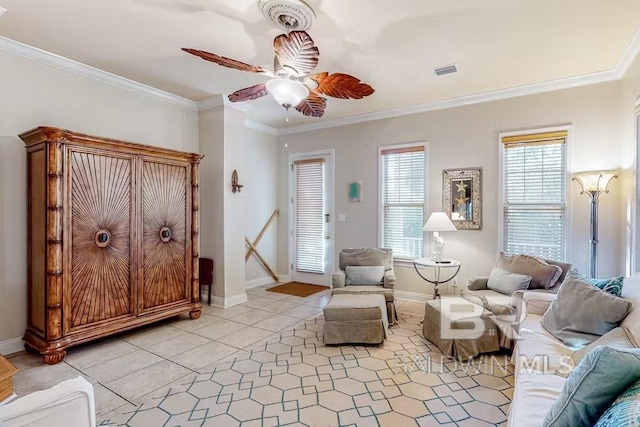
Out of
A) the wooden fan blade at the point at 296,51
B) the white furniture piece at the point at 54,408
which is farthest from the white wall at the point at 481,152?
the white furniture piece at the point at 54,408

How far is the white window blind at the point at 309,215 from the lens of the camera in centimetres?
545

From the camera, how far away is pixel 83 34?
2711 mm

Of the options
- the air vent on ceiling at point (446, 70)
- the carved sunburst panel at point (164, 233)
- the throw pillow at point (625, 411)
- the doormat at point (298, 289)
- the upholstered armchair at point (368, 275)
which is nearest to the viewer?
the throw pillow at point (625, 411)

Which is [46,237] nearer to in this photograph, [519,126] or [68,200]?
[68,200]

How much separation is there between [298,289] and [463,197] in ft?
9.29

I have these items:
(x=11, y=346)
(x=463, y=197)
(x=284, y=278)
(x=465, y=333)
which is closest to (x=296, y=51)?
(x=465, y=333)

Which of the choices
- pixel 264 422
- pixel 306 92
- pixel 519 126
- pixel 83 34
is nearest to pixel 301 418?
pixel 264 422

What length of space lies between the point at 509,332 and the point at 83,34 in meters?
4.41

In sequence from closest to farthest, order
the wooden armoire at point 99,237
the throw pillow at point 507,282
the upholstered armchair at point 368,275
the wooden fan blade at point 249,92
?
the wooden fan blade at point 249,92 < the wooden armoire at point 99,237 < the throw pillow at point 507,282 < the upholstered armchair at point 368,275

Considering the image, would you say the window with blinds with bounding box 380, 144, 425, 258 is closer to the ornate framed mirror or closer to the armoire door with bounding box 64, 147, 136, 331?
the ornate framed mirror

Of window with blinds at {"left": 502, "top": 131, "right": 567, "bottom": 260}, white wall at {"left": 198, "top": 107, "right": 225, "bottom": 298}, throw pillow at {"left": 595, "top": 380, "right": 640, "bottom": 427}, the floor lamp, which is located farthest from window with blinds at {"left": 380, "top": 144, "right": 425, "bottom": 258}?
throw pillow at {"left": 595, "top": 380, "right": 640, "bottom": 427}

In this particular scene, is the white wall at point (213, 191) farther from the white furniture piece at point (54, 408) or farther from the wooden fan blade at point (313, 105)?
the white furniture piece at point (54, 408)

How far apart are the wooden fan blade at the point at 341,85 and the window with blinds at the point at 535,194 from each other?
2399 millimetres

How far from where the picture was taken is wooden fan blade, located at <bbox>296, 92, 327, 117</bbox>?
2.70m
